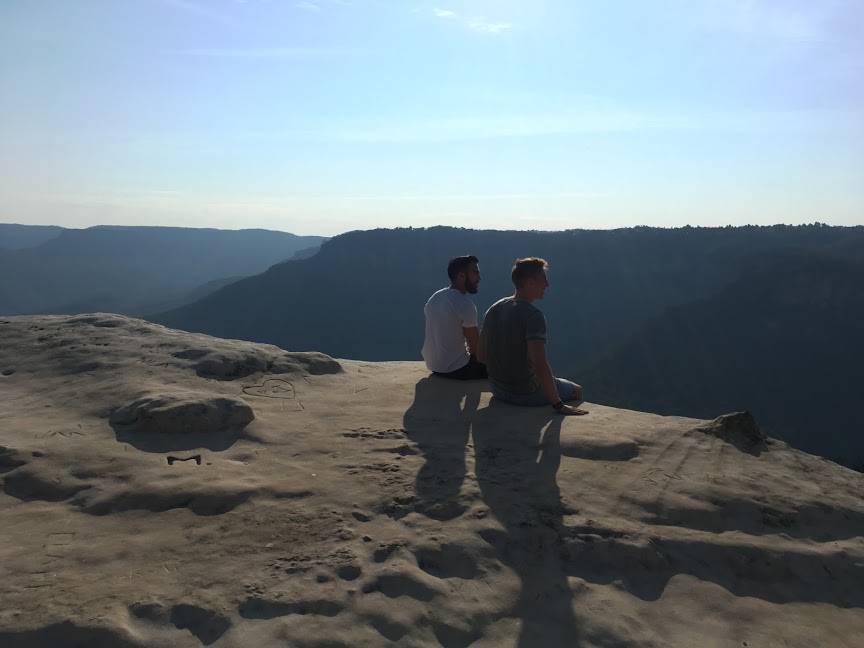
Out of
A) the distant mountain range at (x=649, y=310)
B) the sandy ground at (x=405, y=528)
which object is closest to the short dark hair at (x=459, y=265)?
the sandy ground at (x=405, y=528)

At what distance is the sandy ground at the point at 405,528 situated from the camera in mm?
2238

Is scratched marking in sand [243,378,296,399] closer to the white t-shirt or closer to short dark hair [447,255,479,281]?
the white t-shirt

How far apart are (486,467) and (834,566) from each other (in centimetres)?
176

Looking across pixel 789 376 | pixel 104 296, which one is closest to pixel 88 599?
pixel 789 376

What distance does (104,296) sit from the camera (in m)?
94.4

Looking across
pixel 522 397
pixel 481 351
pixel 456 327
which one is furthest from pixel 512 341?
pixel 456 327

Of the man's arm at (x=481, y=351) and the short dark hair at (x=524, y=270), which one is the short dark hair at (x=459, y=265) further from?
the short dark hair at (x=524, y=270)

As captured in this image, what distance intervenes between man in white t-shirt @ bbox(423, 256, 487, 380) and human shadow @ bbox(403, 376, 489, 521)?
127 millimetres

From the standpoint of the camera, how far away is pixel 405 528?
2.80 meters

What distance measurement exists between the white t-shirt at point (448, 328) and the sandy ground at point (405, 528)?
0.72 metres

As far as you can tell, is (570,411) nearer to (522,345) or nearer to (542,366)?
(542,366)

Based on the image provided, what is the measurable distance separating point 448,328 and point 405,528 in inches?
102

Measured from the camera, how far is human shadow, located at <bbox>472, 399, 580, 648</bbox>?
2312mm

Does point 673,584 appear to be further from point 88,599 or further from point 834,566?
point 88,599
